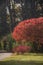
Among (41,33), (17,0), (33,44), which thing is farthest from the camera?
(17,0)

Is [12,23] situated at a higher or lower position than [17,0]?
lower

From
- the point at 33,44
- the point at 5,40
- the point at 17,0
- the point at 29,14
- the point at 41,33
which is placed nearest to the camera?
the point at 41,33

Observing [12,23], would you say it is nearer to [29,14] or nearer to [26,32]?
[29,14]

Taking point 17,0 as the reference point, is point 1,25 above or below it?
below

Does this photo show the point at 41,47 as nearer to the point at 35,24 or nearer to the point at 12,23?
the point at 35,24

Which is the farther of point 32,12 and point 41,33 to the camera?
point 32,12

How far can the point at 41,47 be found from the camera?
113ft

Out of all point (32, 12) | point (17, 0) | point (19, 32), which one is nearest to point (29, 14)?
point (32, 12)

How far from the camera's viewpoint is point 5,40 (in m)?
39.7

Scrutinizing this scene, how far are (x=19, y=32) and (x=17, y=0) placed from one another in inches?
705

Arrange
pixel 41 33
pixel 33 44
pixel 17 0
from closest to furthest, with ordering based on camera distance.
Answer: pixel 41 33
pixel 33 44
pixel 17 0

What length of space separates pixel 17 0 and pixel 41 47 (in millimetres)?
13274

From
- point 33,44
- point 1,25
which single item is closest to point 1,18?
point 1,25

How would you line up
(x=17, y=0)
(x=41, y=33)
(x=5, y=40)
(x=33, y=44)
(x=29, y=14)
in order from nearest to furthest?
(x=41, y=33), (x=33, y=44), (x=5, y=40), (x=29, y=14), (x=17, y=0)
